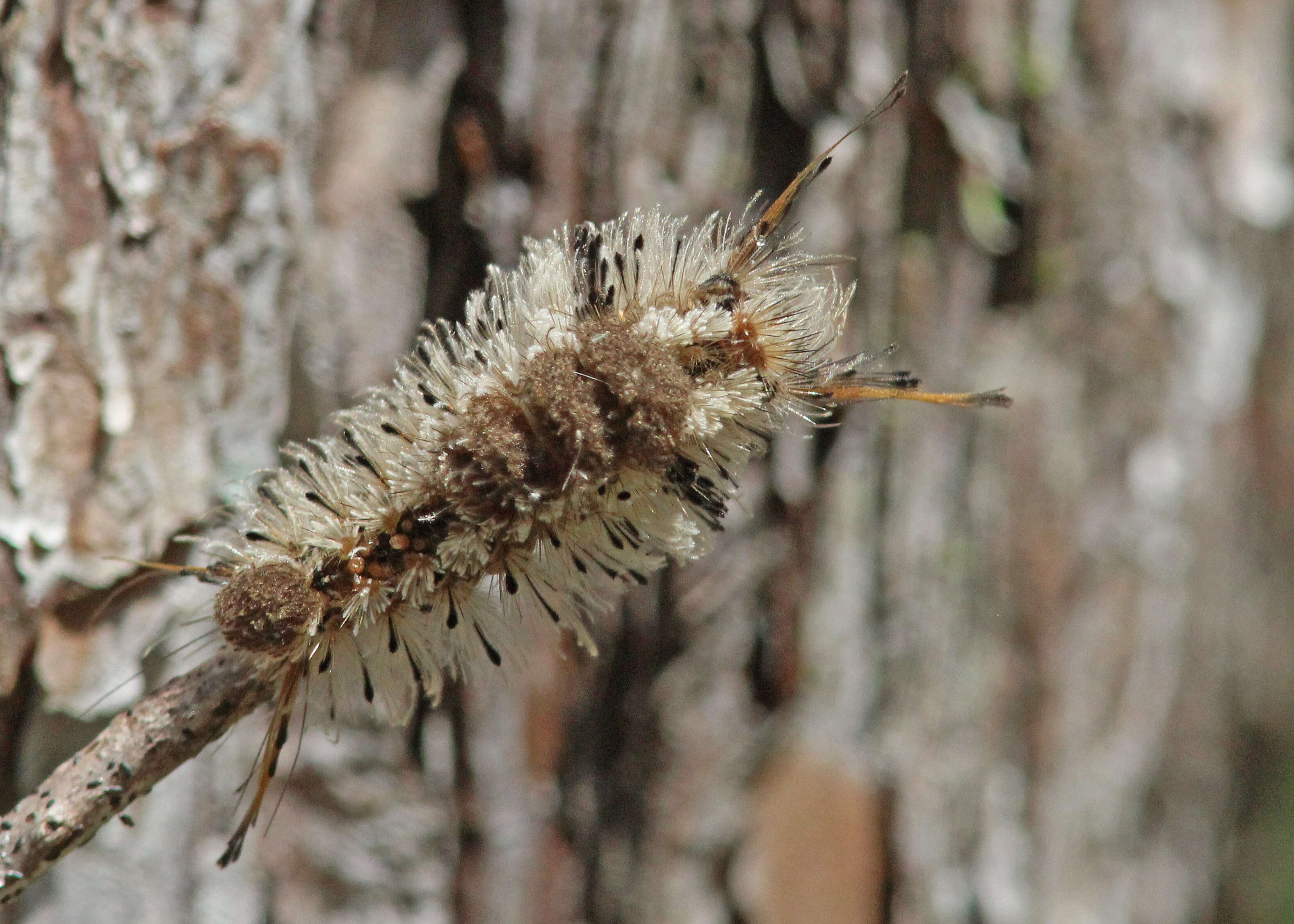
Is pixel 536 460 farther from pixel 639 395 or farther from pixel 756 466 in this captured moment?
pixel 756 466

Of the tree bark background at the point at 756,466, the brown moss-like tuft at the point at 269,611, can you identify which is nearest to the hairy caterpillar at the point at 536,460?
the brown moss-like tuft at the point at 269,611

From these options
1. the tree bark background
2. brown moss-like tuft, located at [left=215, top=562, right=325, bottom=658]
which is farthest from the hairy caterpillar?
the tree bark background

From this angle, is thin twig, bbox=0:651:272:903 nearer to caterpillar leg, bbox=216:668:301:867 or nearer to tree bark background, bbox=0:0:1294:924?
caterpillar leg, bbox=216:668:301:867

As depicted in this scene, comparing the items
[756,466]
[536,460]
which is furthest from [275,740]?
[756,466]

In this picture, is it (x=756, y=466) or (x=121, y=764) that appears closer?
(x=121, y=764)

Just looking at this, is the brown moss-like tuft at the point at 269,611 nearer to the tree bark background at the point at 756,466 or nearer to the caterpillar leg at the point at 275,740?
the caterpillar leg at the point at 275,740
